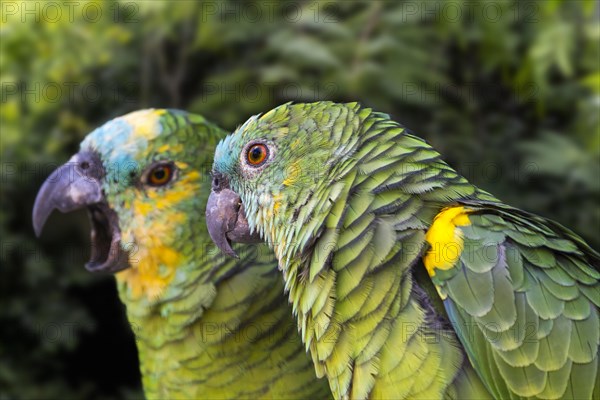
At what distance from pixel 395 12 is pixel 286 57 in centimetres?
45

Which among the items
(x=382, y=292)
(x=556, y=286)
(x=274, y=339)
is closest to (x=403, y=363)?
(x=382, y=292)

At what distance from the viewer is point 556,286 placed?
0.96m

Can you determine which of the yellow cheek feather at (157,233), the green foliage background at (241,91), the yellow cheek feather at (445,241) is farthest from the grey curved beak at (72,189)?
the green foliage background at (241,91)

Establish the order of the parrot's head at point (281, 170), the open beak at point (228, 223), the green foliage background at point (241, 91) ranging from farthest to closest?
1. the green foliage background at point (241, 91)
2. the open beak at point (228, 223)
3. the parrot's head at point (281, 170)

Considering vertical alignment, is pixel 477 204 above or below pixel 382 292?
above

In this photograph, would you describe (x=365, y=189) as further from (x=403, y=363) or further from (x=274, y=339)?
(x=274, y=339)

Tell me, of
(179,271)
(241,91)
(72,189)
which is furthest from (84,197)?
(241,91)

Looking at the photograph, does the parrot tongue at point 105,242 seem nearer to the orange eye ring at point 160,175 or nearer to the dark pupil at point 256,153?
the orange eye ring at point 160,175

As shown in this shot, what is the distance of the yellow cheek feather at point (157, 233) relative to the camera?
52.7 inches

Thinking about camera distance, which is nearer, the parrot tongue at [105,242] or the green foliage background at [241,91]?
the parrot tongue at [105,242]

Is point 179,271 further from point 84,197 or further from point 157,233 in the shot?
point 84,197

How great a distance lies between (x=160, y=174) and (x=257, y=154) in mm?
315

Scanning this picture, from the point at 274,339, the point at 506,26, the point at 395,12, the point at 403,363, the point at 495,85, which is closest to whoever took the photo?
the point at 403,363

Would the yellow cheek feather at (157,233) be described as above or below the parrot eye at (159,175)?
below
